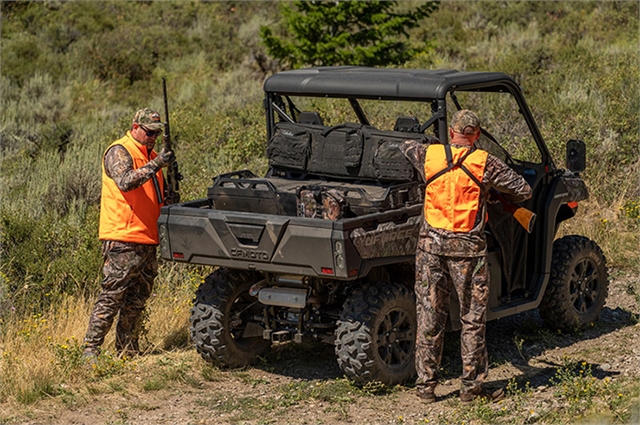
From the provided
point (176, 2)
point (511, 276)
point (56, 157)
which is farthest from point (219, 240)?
point (176, 2)

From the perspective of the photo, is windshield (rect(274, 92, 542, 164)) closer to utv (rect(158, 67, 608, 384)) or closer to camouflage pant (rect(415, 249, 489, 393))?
utv (rect(158, 67, 608, 384))

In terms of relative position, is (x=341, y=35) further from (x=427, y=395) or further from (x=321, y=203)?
(x=427, y=395)

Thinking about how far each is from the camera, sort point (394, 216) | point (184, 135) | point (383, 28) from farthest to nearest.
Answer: point (383, 28), point (184, 135), point (394, 216)

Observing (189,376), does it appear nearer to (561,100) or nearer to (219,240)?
(219,240)

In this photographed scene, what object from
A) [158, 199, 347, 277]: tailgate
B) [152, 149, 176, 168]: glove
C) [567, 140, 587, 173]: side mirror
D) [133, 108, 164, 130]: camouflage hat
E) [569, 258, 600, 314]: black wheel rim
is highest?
[133, 108, 164, 130]: camouflage hat

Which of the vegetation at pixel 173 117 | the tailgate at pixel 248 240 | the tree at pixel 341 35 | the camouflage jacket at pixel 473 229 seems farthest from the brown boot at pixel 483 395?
the tree at pixel 341 35

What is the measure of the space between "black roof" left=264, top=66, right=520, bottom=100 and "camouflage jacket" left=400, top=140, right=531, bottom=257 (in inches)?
20.5

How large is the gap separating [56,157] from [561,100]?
22.9 feet

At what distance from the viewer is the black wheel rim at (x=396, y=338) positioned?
6.91 m

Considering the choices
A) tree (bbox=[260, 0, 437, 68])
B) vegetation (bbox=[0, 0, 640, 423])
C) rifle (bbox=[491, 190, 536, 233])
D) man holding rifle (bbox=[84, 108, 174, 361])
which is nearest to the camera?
rifle (bbox=[491, 190, 536, 233])

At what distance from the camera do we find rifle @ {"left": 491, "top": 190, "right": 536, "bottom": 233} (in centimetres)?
702

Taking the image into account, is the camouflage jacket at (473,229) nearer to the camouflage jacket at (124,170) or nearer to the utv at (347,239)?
the utv at (347,239)

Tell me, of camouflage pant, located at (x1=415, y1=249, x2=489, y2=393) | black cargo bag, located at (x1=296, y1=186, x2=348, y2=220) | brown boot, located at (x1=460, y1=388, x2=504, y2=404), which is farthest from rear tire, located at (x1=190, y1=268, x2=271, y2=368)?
brown boot, located at (x1=460, y1=388, x2=504, y2=404)

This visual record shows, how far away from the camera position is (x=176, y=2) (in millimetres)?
29984
